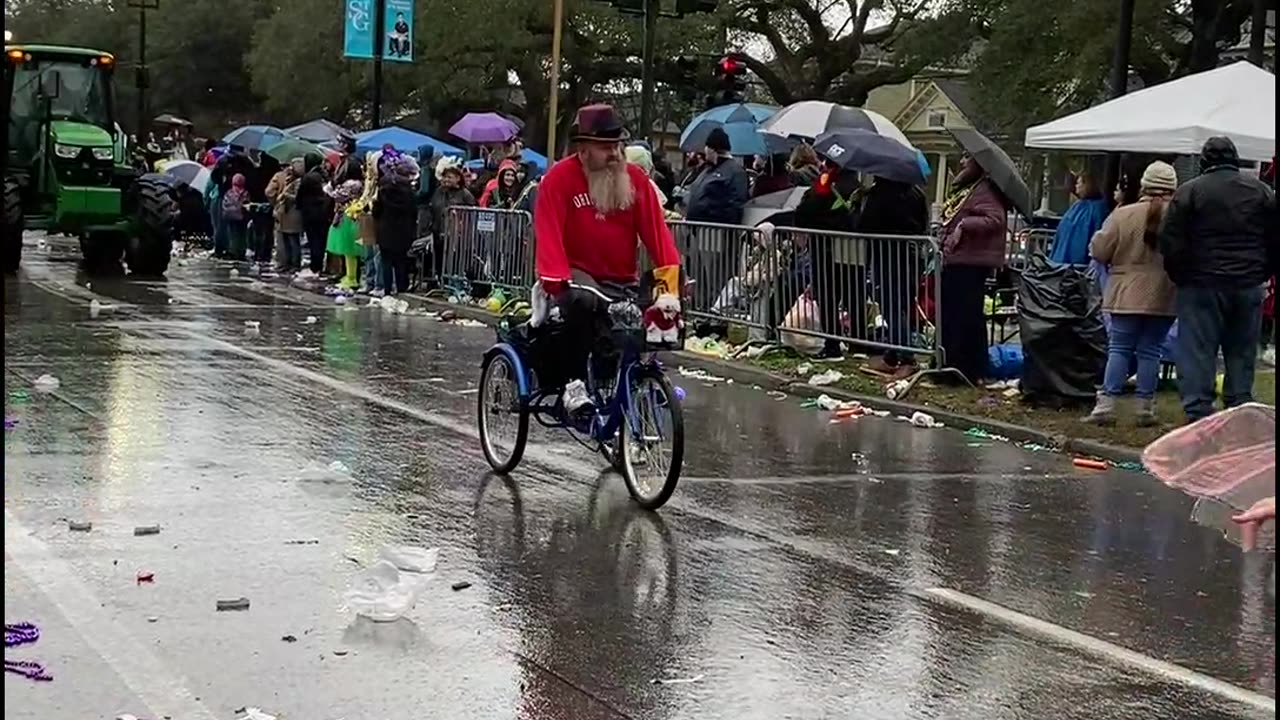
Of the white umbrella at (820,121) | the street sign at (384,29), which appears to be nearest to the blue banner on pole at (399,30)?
the street sign at (384,29)

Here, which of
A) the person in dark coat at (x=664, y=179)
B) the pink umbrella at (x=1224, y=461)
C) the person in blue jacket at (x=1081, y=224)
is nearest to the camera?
the pink umbrella at (x=1224, y=461)

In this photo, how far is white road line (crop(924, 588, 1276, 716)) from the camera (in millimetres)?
5423

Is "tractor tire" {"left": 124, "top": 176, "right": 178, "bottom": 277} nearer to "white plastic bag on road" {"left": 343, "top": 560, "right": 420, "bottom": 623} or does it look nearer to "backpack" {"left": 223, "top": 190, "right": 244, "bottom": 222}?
"backpack" {"left": 223, "top": 190, "right": 244, "bottom": 222}

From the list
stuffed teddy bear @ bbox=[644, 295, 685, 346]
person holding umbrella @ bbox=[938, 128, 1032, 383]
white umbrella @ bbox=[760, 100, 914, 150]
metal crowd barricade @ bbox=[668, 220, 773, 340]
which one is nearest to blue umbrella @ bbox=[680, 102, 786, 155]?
white umbrella @ bbox=[760, 100, 914, 150]

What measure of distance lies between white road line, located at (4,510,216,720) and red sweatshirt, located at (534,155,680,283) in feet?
8.90

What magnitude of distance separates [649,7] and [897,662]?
49.0 ft

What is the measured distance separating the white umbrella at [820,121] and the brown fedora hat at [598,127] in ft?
34.6

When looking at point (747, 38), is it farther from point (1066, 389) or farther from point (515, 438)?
point (515, 438)

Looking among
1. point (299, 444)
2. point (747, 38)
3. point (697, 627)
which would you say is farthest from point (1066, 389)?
point (747, 38)

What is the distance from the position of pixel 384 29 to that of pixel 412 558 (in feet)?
75.9

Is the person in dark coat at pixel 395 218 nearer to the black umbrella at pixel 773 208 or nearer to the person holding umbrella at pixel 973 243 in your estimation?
the black umbrella at pixel 773 208

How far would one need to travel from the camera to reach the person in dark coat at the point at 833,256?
45.1 feet

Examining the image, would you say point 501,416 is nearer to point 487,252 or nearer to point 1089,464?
point 1089,464

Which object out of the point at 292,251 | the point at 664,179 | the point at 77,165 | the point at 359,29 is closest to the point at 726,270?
the point at 664,179
